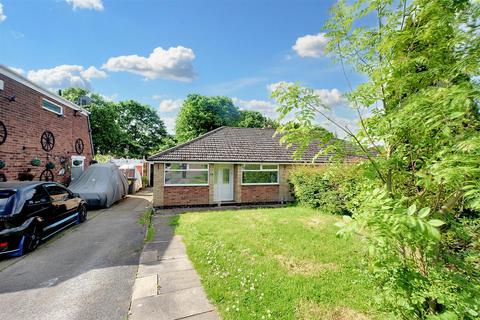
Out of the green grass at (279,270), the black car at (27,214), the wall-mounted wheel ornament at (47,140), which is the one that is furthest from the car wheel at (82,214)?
the wall-mounted wheel ornament at (47,140)

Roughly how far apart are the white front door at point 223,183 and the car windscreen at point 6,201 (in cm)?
849

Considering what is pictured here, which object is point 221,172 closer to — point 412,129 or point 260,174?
point 260,174

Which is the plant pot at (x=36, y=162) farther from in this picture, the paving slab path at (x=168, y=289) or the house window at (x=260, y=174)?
the house window at (x=260, y=174)

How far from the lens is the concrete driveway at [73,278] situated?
11.2ft

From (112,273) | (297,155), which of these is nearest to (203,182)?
(112,273)

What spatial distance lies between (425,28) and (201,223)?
7967mm

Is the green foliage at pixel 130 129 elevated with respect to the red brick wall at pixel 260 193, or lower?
elevated

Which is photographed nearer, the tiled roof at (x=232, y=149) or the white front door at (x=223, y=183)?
the tiled roof at (x=232, y=149)

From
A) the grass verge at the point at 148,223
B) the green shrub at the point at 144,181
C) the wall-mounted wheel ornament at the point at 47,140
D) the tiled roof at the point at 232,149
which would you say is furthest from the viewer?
the green shrub at the point at 144,181

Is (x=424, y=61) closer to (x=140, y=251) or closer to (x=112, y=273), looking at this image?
(x=112, y=273)

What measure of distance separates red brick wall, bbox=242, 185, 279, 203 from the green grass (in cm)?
437

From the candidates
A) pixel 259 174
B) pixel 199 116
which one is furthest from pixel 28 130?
pixel 199 116

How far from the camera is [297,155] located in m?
2.80

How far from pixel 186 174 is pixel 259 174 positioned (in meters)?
4.18
